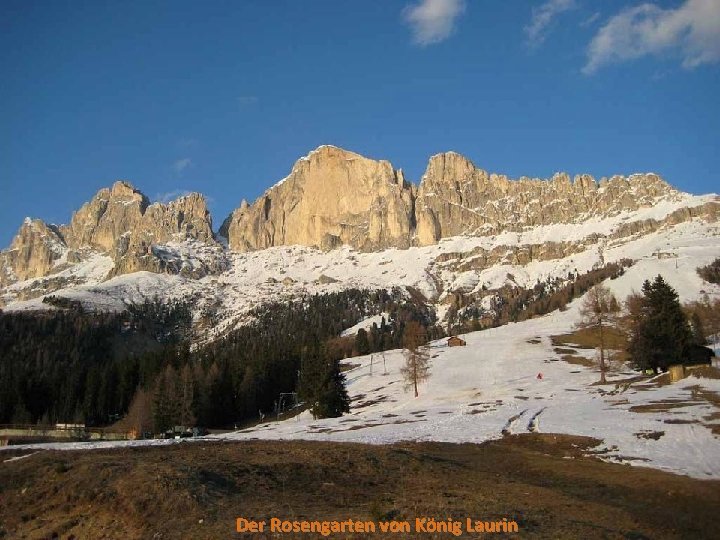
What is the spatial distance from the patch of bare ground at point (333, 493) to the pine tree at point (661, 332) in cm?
4884

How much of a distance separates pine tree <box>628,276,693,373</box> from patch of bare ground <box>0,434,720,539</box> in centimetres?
4884

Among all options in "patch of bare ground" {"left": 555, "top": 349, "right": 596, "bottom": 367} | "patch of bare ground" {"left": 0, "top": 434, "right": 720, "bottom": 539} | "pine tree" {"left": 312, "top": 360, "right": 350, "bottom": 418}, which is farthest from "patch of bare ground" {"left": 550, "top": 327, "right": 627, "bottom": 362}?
"patch of bare ground" {"left": 0, "top": 434, "right": 720, "bottom": 539}

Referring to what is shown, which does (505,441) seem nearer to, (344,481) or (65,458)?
(344,481)

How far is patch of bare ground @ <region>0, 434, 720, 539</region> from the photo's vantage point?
725 inches

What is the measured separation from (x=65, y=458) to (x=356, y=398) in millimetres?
81207

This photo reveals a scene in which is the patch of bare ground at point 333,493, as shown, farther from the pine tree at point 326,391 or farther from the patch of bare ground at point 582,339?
the patch of bare ground at point 582,339

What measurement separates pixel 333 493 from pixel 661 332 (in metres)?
62.6

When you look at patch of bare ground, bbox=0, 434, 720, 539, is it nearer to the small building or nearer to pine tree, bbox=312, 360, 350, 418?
pine tree, bbox=312, 360, 350, 418

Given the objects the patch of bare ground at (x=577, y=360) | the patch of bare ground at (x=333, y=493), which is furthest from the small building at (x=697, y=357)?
the patch of bare ground at (x=333, y=493)

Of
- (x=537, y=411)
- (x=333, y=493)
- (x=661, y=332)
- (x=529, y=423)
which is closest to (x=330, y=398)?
(x=537, y=411)

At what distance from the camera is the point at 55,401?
394 ft

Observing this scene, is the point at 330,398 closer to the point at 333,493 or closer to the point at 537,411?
the point at 537,411

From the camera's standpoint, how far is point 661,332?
7194 cm

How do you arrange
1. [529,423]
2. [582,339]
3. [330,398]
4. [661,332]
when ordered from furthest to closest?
[582,339], [330,398], [661,332], [529,423]
